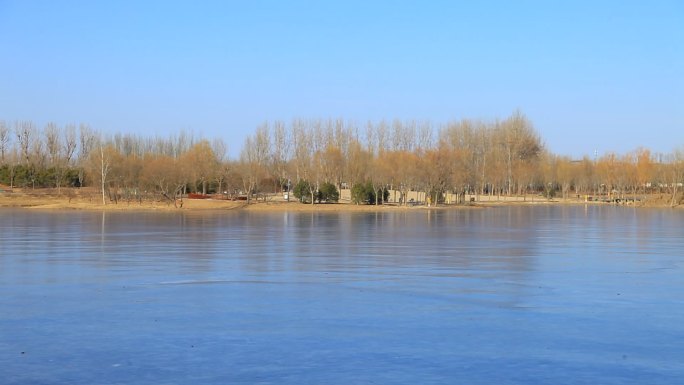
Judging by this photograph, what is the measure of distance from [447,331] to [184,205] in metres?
56.9

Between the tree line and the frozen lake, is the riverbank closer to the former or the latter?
the tree line

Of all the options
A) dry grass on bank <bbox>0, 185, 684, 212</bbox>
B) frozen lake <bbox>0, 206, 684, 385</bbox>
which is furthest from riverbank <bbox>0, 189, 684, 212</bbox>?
frozen lake <bbox>0, 206, 684, 385</bbox>

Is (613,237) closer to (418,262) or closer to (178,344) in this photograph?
(418,262)

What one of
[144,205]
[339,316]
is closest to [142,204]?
[144,205]

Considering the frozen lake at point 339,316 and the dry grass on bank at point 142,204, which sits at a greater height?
the dry grass on bank at point 142,204

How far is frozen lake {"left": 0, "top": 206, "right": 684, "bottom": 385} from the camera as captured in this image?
8805mm

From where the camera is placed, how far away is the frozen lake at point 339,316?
880 centimetres

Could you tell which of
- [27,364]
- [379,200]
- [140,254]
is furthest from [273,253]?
[379,200]

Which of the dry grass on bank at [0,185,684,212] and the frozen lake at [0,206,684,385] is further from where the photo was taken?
the dry grass on bank at [0,185,684,212]

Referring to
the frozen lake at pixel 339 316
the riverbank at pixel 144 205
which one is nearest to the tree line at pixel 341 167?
the riverbank at pixel 144 205

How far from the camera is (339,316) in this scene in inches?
479

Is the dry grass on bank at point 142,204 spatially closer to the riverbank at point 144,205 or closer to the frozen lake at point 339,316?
the riverbank at point 144,205

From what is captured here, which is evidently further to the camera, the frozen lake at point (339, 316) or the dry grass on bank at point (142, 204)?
the dry grass on bank at point (142, 204)

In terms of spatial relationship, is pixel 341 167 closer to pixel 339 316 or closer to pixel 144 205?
pixel 144 205
